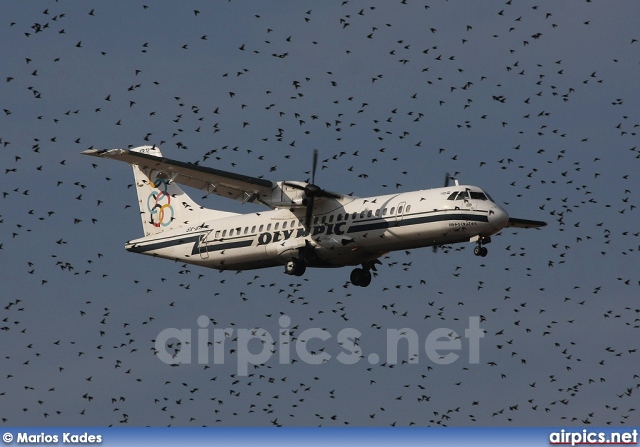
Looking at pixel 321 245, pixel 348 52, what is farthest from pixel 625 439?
pixel 321 245

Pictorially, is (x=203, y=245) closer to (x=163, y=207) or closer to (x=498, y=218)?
(x=163, y=207)

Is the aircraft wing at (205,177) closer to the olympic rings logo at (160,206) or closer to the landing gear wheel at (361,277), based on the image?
the landing gear wheel at (361,277)

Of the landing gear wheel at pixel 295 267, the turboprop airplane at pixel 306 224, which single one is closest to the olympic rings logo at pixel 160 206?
the turboprop airplane at pixel 306 224

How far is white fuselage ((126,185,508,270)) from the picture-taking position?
164 ft

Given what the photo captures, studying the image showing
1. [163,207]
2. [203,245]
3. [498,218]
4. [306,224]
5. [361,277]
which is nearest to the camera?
[498,218]

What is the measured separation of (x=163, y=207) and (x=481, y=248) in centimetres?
1765

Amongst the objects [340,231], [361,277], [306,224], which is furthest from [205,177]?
[361,277]

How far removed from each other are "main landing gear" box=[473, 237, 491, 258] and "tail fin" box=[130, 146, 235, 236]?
13238 millimetres

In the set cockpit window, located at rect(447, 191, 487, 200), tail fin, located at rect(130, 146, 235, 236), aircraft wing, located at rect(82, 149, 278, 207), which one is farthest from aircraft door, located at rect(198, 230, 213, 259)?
cockpit window, located at rect(447, 191, 487, 200)

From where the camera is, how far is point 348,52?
1709 inches

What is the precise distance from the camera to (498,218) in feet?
163

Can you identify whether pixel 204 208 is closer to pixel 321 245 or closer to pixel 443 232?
pixel 321 245

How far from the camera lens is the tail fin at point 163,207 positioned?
59562mm

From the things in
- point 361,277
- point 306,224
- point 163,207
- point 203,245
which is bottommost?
point 361,277
